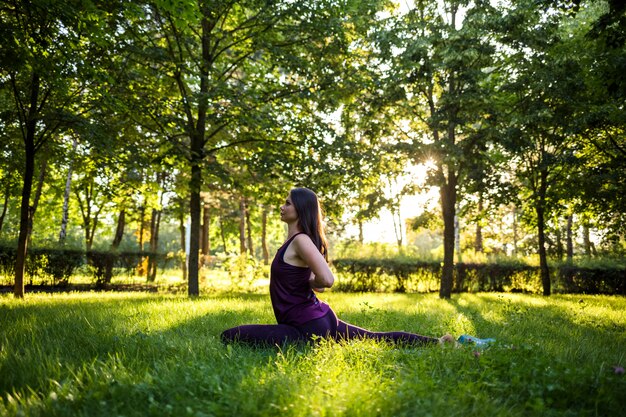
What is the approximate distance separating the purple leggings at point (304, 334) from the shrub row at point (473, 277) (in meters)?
12.1

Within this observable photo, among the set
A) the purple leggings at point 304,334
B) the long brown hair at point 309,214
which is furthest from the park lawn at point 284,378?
the long brown hair at point 309,214

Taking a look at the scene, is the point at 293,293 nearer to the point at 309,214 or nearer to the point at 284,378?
the point at 309,214

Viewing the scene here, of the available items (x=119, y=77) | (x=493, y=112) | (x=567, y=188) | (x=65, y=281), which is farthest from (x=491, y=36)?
(x=65, y=281)

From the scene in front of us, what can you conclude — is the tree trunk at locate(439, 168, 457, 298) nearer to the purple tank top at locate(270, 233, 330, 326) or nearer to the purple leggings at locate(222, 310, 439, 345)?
the purple leggings at locate(222, 310, 439, 345)

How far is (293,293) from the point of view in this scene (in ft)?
13.6

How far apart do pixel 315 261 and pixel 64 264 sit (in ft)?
42.5

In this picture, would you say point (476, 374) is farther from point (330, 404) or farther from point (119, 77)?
point (119, 77)

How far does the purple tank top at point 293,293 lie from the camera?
4.12 meters

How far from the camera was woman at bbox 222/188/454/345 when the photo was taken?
4.07 m

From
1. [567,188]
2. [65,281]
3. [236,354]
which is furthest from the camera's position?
[65,281]

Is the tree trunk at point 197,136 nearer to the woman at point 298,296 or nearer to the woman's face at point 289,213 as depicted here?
the woman's face at point 289,213

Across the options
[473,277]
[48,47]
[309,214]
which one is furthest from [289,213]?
[473,277]

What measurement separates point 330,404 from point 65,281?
14.3 meters

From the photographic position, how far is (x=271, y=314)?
22.2 ft
